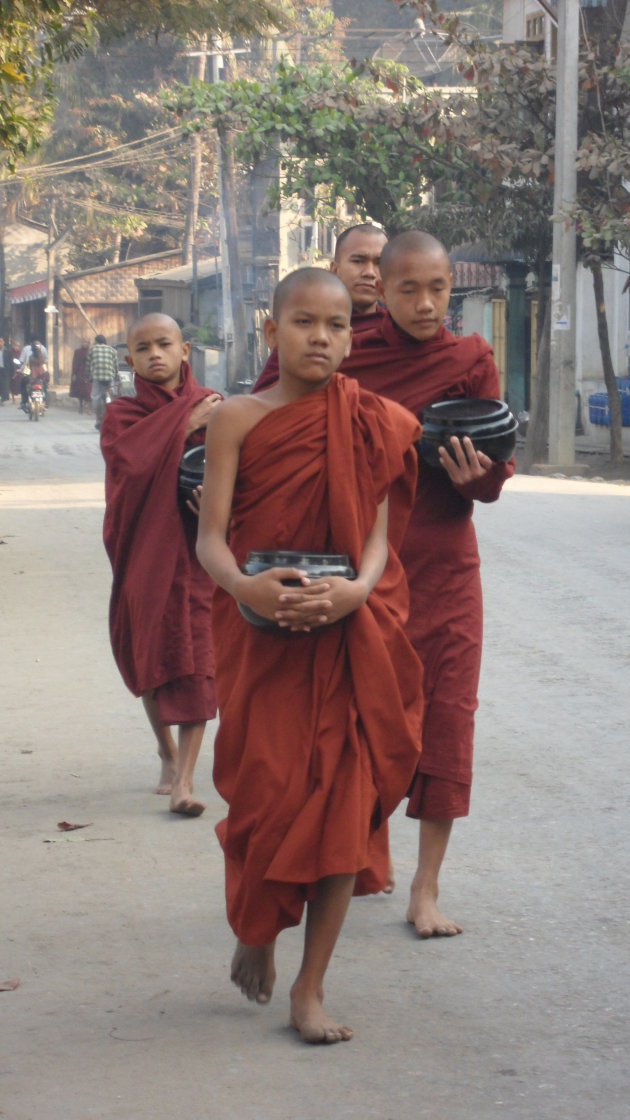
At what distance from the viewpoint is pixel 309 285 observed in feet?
11.4

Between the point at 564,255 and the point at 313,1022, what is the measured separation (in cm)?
1519

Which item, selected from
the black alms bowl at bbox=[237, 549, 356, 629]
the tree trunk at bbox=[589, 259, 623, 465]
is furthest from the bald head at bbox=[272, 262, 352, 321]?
the tree trunk at bbox=[589, 259, 623, 465]

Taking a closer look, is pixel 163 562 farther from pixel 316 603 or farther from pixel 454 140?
pixel 454 140

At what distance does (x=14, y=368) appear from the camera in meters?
44.5

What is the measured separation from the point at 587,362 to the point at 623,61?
360 inches

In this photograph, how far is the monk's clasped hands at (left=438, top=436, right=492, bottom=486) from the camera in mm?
3984

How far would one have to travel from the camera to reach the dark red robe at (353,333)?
4.05 metres

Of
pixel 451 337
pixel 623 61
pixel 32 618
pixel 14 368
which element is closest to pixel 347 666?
pixel 451 337

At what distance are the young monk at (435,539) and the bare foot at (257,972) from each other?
0.71 meters

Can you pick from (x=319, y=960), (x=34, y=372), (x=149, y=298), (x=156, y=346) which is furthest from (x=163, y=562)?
(x=149, y=298)

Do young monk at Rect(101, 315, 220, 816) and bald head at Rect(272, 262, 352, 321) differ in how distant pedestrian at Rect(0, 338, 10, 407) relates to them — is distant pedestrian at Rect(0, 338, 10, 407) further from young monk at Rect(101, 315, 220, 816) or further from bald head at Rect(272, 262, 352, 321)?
bald head at Rect(272, 262, 352, 321)

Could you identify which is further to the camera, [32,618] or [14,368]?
[14,368]

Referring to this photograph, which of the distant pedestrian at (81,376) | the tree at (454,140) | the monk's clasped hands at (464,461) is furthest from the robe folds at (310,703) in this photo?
the distant pedestrian at (81,376)

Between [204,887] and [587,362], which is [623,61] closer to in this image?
[587,362]
